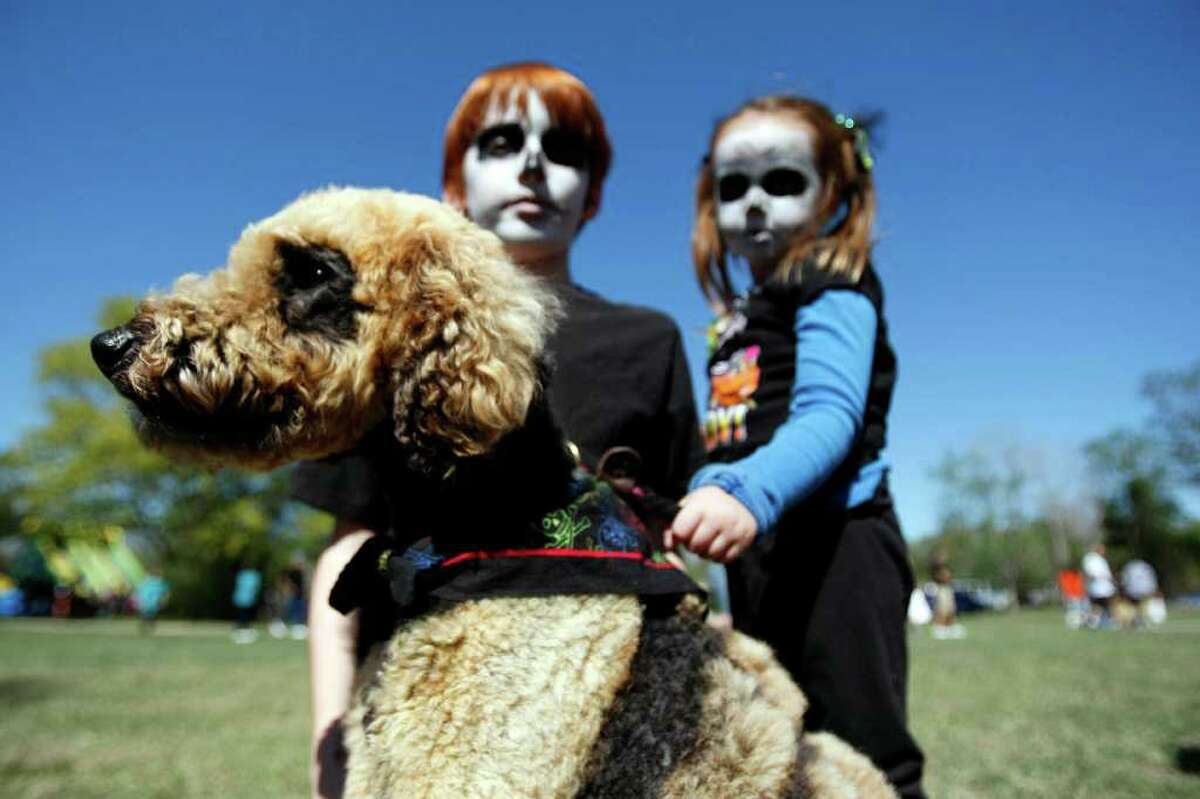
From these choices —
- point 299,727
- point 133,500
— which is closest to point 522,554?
point 299,727

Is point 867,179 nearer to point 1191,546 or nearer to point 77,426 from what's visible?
point 77,426

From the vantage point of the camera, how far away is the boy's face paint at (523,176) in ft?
→ 8.10

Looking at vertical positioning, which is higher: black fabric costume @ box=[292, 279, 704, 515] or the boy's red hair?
the boy's red hair

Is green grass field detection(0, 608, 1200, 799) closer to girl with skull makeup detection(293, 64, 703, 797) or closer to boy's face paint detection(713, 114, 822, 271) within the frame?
girl with skull makeup detection(293, 64, 703, 797)

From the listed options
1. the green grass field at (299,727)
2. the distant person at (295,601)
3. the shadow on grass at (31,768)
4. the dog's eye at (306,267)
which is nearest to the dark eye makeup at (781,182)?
the dog's eye at (306,267)

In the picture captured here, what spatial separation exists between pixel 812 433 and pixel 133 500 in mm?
51176

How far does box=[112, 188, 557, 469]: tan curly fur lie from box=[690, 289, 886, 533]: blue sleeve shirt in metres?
0.62

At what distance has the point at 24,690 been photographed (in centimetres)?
982

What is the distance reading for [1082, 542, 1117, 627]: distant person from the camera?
2264cm

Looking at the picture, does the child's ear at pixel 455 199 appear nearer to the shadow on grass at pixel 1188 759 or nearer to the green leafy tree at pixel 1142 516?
the shadow on grass at pixel 1188 759

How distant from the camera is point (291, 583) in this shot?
29.7 m

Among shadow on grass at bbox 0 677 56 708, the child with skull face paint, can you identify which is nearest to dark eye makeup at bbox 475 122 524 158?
the child with skull face paint

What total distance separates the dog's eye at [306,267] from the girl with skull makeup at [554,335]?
1.77ft

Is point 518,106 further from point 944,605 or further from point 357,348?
point 944,605
